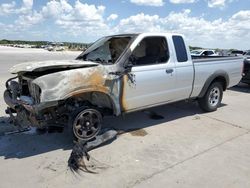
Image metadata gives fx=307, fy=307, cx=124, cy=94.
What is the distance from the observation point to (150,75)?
6020 millimetres

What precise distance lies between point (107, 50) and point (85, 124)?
178 cm

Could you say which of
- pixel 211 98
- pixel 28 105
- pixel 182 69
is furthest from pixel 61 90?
pixel 211 98

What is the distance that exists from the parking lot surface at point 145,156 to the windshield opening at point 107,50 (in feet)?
4.76

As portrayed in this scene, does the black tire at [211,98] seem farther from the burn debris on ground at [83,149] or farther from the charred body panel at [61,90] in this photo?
the burn debris on ground at [83,149]

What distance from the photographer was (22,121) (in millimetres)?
5312

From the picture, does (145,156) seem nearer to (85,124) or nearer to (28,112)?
(85,124)

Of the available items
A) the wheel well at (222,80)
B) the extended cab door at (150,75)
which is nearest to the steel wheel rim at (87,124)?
the extended cab door at (150,75)

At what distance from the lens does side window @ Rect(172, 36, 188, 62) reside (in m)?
6.62

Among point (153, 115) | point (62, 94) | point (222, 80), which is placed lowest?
point (153, 115)

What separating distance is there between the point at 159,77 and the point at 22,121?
2.74 metres

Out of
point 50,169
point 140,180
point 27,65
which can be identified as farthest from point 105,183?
point 27,65

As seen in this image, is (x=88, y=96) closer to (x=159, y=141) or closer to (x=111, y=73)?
(x=111, y=73)

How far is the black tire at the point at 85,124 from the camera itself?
5.14m

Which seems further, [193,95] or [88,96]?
[193,95]
